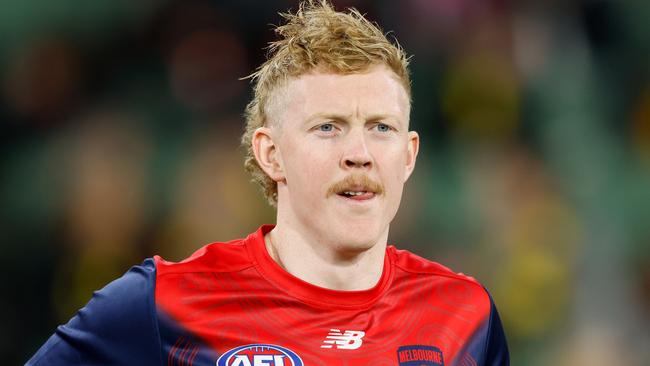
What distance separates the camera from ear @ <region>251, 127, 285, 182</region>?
3.62m

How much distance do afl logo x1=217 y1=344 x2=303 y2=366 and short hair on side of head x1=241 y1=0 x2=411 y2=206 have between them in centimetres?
69

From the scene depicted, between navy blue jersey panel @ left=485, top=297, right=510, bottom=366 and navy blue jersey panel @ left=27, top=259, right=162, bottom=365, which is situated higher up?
navy blue jersey panel @ left=27, top=259, right=162, bottom=365

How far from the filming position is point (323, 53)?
138 inches

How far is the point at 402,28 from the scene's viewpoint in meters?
7.77

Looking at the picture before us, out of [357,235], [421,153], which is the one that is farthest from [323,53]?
[421,153]

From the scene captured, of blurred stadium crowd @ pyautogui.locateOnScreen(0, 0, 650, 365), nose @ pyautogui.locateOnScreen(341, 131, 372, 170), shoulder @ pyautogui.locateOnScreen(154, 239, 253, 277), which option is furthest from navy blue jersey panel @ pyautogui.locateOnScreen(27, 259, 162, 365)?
blurred stadium crowd @ pyautogui.locateOnScreen(0, 0, 650, 365)

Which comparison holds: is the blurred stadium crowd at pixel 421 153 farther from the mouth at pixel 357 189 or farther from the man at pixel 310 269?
the mouth at pixel 357 189

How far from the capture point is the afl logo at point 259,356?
11.0ft

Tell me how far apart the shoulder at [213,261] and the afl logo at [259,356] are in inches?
13.1

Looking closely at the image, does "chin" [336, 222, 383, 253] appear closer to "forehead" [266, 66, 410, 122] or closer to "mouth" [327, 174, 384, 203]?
"mouth" [327, 174, 384, 203]

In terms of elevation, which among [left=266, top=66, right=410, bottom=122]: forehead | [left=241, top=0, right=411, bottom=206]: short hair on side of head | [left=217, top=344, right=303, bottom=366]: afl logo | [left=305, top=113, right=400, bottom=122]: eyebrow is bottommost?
[left=217, top=344, right=303, bottom=366]: afl logo

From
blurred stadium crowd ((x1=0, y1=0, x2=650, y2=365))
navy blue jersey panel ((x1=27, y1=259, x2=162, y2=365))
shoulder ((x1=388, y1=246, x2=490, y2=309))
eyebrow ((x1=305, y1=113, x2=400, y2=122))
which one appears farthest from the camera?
blurred stadium crowd ((x1=0, y1=0, x2=650, y2=365))

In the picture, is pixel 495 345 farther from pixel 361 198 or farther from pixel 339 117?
pixel 339 117

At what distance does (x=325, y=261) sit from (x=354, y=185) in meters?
0.33
